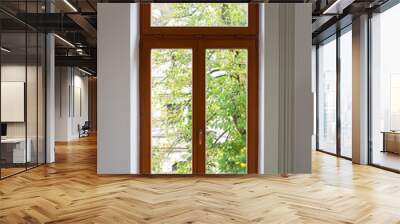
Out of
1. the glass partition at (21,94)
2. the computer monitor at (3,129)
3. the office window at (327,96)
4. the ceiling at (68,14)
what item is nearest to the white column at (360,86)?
the ceiling at (68,14)

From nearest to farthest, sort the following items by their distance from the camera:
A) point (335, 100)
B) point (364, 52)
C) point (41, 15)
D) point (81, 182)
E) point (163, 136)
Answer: point (81, 182)
point (163, 136)
point (41, 15)
point (364, 52)
point (335, 100)

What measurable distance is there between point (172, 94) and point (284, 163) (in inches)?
89.3

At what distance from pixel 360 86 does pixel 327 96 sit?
2.45 meters

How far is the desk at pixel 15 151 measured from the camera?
21.0ft

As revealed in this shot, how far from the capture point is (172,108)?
6594mm

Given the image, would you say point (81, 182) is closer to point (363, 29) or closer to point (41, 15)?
point (41, 15)

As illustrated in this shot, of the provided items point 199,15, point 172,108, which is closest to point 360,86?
point 199,15

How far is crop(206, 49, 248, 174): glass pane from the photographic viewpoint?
6.53 metres

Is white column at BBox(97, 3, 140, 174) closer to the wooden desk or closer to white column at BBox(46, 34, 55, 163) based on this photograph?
white column at BBox(46, 34, 55, 163)

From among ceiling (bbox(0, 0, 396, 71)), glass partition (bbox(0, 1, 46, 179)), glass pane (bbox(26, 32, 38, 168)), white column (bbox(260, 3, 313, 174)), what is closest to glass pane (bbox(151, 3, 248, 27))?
white column (bbox(260, 3, 313, 174))

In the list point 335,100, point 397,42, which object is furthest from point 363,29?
point 335,100

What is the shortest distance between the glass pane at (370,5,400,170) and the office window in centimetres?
203

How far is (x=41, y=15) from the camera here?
7.38 meters

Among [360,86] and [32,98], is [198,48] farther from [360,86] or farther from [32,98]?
[360,86]
